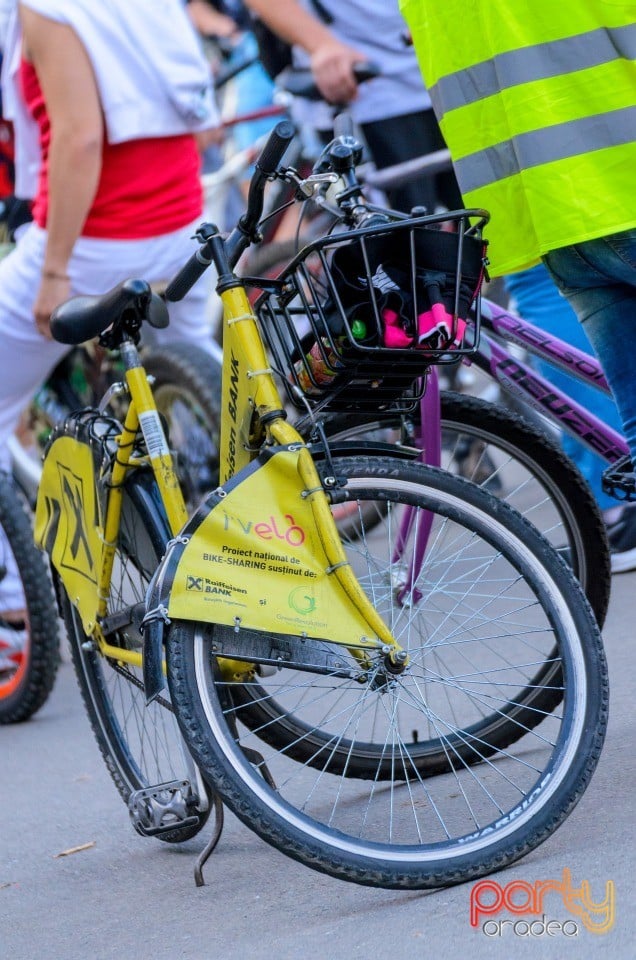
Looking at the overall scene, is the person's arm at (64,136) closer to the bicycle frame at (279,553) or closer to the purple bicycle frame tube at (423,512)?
the purple bicycle frame tube at (423,512)

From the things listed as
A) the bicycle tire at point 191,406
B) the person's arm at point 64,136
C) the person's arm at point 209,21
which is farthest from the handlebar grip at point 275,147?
the person's arm at point 209,21

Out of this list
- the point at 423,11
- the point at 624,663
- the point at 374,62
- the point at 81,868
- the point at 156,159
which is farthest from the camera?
the point at 374,62

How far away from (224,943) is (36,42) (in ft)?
8.06

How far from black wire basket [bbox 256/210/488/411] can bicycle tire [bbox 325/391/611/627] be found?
24.0 inches

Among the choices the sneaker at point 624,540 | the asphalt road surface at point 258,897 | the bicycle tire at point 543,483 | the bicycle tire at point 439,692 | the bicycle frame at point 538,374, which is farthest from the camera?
the sneaker at point 624,540

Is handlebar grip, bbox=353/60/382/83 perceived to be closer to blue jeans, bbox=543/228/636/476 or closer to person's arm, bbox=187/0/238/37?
blue jeans, bbox=543/228/636/476

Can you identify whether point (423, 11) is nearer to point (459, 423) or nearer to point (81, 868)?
point (459, 423)

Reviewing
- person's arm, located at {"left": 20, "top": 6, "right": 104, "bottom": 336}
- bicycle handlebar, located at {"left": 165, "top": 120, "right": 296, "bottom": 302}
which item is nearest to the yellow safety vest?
bicycle handlebar, located at {"left": 165, "top": 120, "right": 296, "bottom": 302}

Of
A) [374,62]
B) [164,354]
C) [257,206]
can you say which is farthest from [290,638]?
[374,62]

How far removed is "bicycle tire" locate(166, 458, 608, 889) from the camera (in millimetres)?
2492

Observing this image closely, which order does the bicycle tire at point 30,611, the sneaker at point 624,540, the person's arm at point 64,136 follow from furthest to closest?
the sneaker at point 624,540 → the bicycle tire at point 30,611 → the person's arm at point 64,136

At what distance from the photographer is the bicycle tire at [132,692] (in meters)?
2.96

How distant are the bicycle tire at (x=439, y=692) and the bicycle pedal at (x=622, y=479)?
43 cm

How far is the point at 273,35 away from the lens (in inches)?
200
